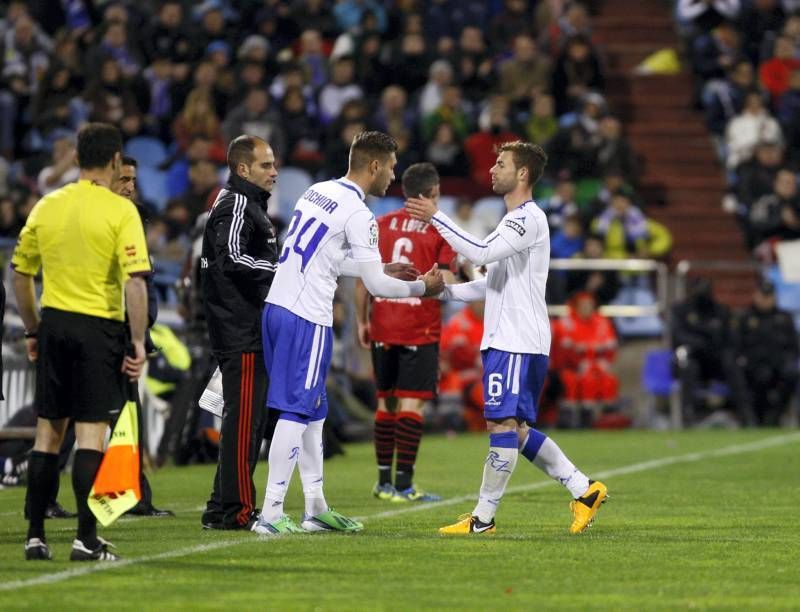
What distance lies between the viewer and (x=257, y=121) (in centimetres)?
2488

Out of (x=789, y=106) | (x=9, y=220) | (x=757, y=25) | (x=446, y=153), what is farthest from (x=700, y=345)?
(x=9, y=220)

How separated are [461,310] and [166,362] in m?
6.58

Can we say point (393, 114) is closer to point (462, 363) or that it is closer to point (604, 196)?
point (604, 196)

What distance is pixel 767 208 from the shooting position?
83.9ft

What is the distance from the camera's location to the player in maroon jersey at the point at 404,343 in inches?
530

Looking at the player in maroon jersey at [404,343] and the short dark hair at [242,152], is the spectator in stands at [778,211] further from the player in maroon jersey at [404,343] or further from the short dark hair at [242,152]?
the short dark hair at [242,152]

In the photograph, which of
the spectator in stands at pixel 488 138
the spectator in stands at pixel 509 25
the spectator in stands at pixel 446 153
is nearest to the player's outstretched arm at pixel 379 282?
the spectator in stands at pixel 446 153

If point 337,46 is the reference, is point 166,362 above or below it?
below

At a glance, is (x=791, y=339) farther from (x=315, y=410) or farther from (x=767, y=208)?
(x=315, y=410)

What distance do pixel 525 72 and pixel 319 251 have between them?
17.3 m

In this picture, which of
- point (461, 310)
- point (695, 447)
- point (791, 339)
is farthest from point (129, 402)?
point (791, 339)

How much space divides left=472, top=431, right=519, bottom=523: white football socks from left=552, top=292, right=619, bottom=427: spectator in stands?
12562 millimetres

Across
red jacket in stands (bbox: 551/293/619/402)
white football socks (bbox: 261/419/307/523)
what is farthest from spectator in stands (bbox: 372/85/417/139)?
white football socks (bbox: 261/419/307/523)

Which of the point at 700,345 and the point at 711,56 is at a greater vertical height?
the point at 711,56
